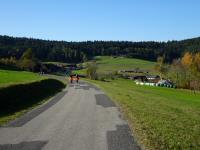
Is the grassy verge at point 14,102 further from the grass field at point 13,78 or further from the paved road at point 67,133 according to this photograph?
the grass field at point 13,78

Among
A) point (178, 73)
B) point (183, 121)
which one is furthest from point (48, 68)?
point (183, 121)

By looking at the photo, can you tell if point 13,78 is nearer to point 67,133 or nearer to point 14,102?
point 14,102

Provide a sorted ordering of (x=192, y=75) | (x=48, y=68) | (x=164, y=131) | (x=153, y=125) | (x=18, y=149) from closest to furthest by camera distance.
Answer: (x=18, y=149)
(x=164, y=131)
(x=153, y=125)
(x=192, y=75)
(x=48, y=68)

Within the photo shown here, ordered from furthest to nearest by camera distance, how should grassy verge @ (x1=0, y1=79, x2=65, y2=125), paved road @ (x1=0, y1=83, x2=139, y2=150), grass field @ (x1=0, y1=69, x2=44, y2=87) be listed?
grass field @ (x1=0, y1=69, x2=44, y2=87)
grassy verge @ (x1=0, y1=79, x2=65, y2=125)
paved road @ (x1=0, y1=83, x2=139, y2=150)

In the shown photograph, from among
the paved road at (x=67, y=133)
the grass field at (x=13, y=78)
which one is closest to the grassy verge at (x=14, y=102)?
the paved road at (x=67, y=133)

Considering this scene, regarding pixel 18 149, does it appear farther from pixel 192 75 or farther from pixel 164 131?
pixel 192 75

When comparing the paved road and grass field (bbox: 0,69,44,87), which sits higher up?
the paved road

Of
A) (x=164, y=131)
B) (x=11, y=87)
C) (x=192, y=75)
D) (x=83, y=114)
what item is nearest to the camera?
(x=164, y=131)

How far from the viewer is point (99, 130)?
661 inches

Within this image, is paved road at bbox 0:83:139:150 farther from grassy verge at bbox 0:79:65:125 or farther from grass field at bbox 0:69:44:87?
grass field at bbox 0:69:44:87

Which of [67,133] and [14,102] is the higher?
[67,133]

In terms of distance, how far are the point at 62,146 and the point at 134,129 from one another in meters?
4.65

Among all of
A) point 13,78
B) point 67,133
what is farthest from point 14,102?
point 13,78

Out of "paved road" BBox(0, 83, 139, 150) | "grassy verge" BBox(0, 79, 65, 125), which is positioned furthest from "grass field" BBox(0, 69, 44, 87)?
"paved road" BBox(0, 83, 139, 150)
